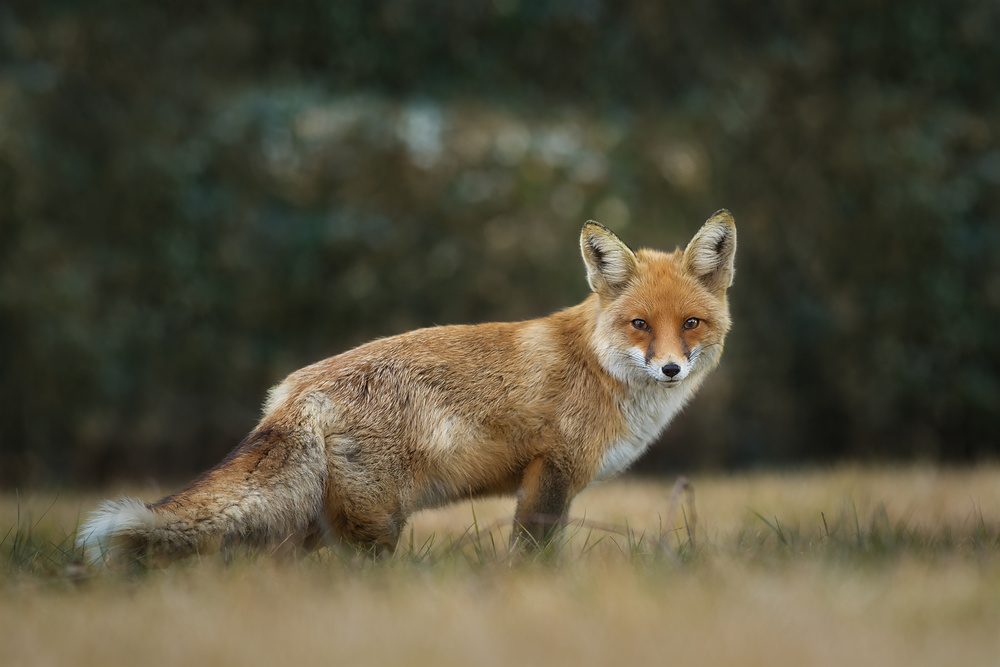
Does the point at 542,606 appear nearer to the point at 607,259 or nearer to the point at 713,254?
the point at 607,259

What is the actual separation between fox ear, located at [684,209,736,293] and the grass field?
3.91ft

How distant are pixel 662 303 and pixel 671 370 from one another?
0.39 metres

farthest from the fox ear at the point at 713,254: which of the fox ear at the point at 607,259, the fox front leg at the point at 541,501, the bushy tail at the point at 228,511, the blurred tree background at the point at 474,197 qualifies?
the blurred tree background at the point at 474,197

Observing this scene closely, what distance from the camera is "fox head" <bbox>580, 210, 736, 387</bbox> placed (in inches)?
148

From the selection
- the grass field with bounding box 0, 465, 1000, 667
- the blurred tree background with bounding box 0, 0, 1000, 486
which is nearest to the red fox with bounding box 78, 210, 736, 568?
the grass field with bounding box 0, 465, 1000, 667

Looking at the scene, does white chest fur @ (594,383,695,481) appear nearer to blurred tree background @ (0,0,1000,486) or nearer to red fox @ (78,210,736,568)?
red fox @ (78,210,736,568)

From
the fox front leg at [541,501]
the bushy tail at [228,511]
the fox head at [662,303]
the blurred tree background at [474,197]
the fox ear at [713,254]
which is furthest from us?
the blurred tree background at [474,197]

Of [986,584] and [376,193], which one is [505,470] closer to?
[986,584]

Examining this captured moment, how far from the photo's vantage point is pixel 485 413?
378cm

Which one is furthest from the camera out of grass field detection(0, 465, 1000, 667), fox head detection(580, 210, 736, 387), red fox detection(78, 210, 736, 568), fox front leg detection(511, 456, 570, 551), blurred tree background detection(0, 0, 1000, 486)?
blurred tree background detection(0, 0, 1000, 486)

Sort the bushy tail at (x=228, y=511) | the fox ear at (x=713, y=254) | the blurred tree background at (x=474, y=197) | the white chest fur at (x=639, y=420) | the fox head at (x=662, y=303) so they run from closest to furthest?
the bushy tail at (x=228, y=511) → the fox head at (x=662, y=303) → the white chest fur at (x=639, y=420) → the fox ear at (x=713, y=254) → the blurred tree background at (x=474, y=197)

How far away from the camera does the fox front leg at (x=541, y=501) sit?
358 cm

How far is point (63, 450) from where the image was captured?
23.6ft

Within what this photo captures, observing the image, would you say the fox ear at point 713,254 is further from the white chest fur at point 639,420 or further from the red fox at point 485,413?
the white chest fur at point 639,420
